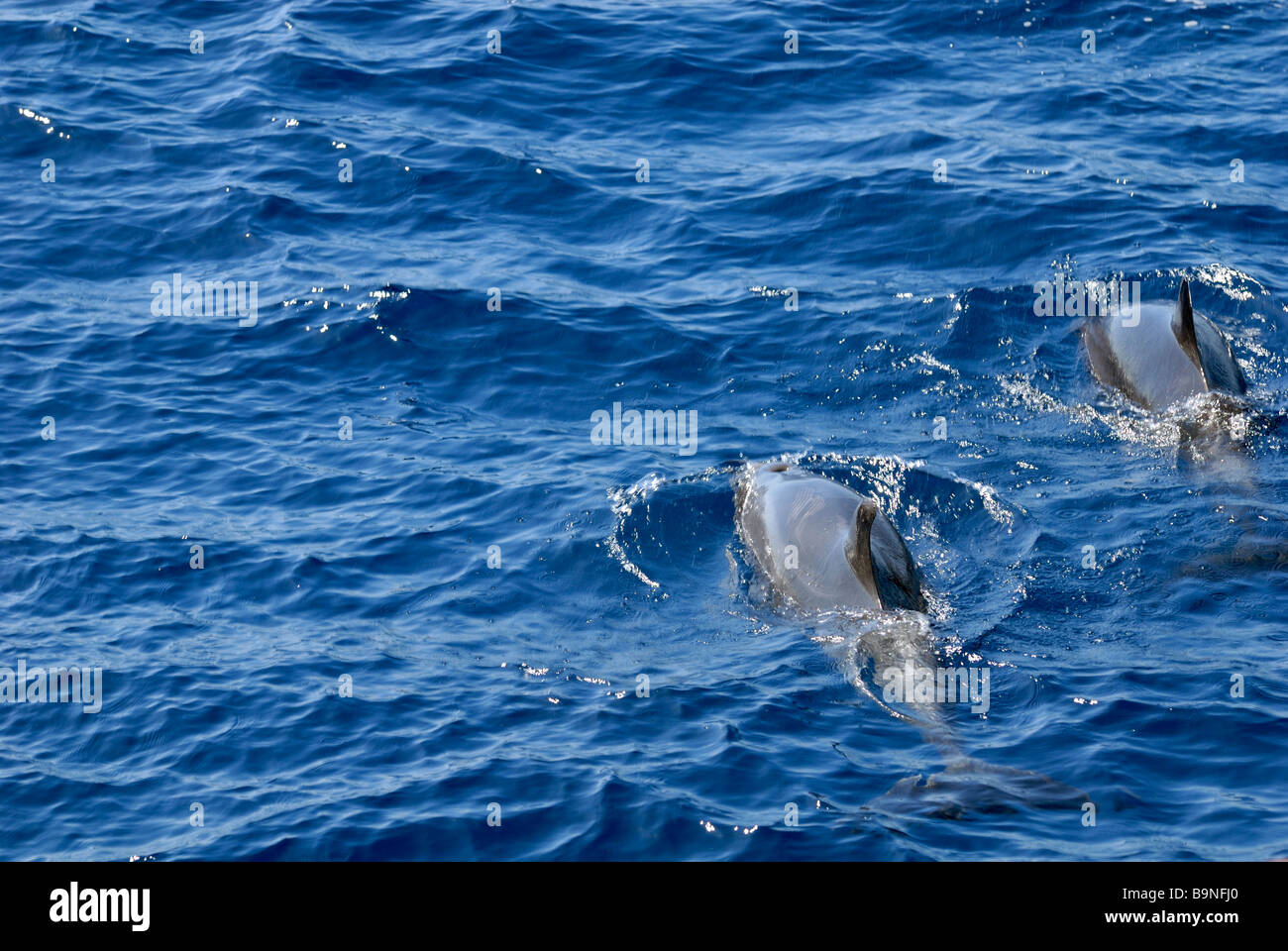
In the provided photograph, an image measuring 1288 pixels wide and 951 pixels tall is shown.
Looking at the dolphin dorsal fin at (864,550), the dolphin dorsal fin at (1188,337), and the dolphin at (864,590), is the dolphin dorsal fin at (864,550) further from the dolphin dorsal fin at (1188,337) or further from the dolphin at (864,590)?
the dolphin dorsal fin at (1188,337)

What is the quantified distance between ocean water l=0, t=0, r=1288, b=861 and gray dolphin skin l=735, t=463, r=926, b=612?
0.38 meters

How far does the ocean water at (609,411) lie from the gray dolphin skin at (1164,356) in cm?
31

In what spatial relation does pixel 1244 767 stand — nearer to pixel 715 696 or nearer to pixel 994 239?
pixel 715 696

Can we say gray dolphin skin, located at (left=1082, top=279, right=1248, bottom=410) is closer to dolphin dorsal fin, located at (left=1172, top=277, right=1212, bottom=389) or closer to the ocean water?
dolphin dorsal fin, located at (left=1172, top=277, right=1212, bottom=389)

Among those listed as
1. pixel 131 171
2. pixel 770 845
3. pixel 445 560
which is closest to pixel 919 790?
pixel 770 845

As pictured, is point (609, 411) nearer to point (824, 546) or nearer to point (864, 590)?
point (824, 546)

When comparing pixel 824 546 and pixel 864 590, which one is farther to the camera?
pixel 824 546

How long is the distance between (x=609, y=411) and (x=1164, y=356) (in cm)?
655

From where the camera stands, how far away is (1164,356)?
59.2ft

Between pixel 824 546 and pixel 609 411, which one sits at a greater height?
pixel 609 411

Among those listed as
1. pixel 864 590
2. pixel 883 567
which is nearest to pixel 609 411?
pixel 883 567

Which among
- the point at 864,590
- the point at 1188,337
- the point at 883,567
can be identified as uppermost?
the point at 1188,337

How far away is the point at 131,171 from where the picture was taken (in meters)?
25.1

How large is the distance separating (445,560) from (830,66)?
14.8 metres
